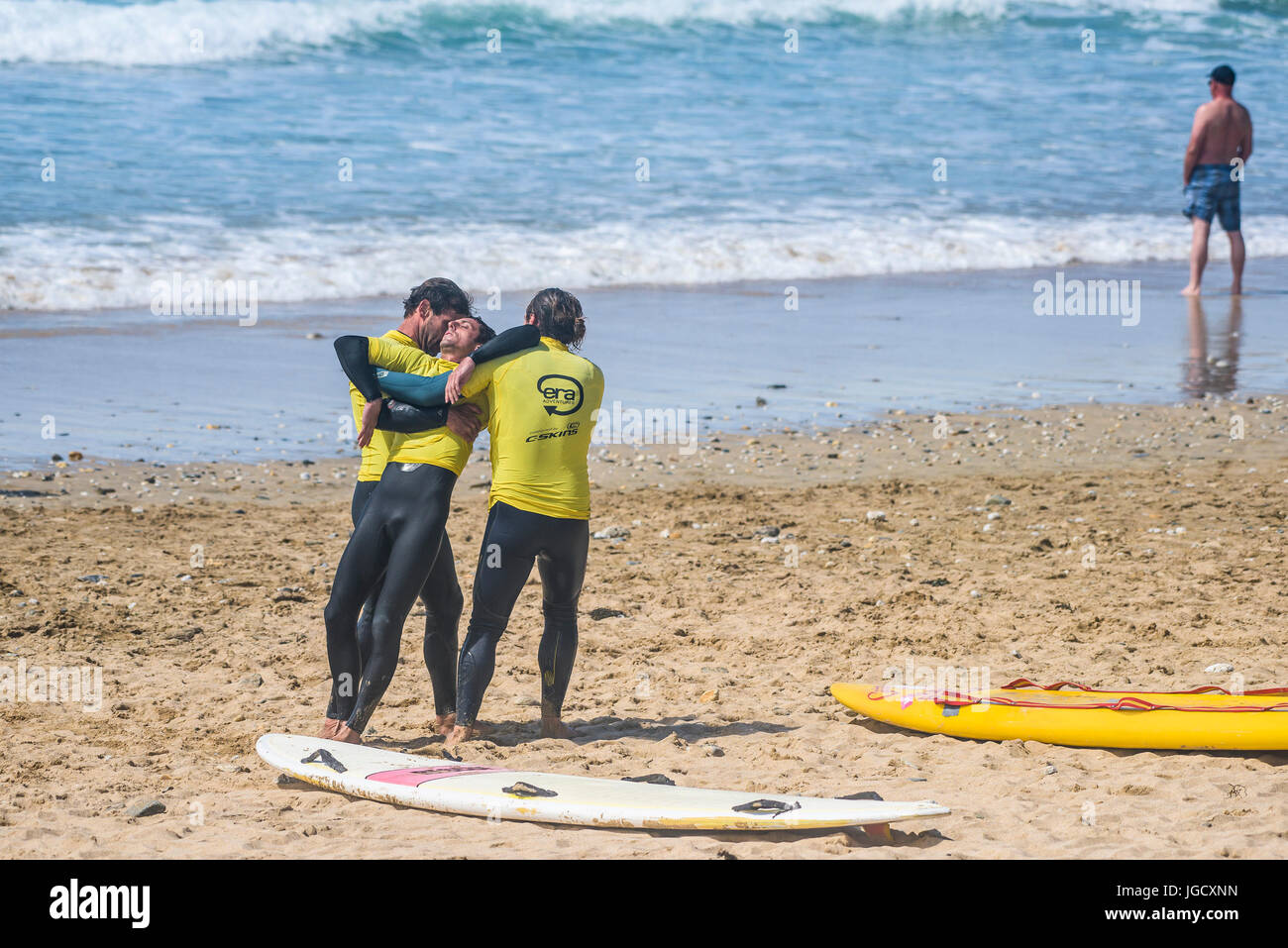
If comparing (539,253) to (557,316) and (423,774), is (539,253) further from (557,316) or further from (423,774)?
(423,774)

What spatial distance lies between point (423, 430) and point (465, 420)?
0.17 metres

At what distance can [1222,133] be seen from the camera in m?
15.1

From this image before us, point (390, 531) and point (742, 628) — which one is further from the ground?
point (390, 531)

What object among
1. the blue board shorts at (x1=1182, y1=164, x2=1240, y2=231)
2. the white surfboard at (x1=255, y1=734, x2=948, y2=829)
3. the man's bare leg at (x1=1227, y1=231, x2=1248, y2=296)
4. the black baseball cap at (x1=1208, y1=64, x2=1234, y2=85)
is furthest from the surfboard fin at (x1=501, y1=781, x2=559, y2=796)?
the black baseball cap at (x1=1208, y1=64, x2=1234, y2=85)

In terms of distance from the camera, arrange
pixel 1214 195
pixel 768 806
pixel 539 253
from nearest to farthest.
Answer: pixel 768 806 → pixel 1214 195 → pixel 539 253

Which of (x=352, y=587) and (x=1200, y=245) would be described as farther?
(x=1200, y=245)

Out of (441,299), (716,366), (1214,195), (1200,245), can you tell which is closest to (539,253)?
(716,366)

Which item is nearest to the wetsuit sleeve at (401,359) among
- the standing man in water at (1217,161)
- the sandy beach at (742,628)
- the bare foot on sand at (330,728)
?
the bare foot on sand at (330,728)

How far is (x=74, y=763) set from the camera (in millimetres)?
5297

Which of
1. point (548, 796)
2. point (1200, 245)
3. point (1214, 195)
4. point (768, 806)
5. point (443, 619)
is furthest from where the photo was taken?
Answer: point (1200, 245)

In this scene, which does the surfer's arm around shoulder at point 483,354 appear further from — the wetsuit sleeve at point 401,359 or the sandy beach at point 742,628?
the sandy beach at point 742,628

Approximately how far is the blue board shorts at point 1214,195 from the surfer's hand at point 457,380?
39.7 ft

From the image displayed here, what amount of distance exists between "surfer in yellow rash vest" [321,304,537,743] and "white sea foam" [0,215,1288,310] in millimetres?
10472
